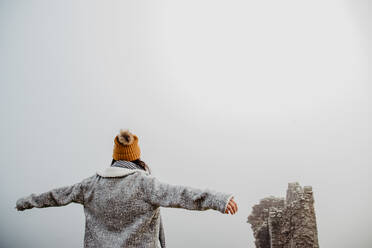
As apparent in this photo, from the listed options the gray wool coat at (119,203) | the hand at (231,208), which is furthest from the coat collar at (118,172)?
the hand at (231,208)

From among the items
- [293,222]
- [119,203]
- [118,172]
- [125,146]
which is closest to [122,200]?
[119,203]

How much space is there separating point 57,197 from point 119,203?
1.27 ft

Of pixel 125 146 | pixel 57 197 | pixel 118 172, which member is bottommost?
pixel 57 197

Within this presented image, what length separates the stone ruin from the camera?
280cm

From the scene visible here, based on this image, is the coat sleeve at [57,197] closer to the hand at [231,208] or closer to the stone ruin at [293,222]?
the hand at [231,208]

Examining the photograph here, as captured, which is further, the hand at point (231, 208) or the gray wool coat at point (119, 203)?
the gray wool coat at point (119, 203)

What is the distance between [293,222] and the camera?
286 cm

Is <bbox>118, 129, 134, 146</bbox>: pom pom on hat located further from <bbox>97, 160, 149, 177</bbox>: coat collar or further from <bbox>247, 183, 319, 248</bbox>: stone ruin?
<bbox>247, 183, 319, 248</bbox>: stone ruin

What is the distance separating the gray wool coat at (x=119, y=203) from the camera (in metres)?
1.83

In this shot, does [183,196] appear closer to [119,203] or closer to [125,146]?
[119,203]

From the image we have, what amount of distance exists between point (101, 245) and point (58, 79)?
2987mm

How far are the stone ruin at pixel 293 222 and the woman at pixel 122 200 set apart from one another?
133 cm

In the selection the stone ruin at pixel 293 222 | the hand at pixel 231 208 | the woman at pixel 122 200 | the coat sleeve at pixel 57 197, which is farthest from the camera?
the stone ruin at pixel 293 222

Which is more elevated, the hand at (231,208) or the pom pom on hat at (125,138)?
the pom pom on hat at (125,138)
